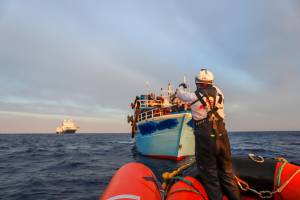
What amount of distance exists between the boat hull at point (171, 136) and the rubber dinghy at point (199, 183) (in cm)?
1387

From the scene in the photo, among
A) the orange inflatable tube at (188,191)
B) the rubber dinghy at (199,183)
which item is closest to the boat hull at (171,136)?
the rubber dinghy at (199,183)

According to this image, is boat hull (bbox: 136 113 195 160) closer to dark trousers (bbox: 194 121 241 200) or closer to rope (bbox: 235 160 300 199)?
rope (bbox: 235 160 300 199)

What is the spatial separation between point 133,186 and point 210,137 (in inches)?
59.0

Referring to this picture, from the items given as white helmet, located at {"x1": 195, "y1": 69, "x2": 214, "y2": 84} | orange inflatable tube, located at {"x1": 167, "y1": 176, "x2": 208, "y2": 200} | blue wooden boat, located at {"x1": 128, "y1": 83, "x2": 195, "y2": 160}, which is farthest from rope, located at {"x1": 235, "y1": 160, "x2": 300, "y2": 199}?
blue wooden boat, located at {"x1": 128, "y1": 83, "x2": 195, "y2": 160}

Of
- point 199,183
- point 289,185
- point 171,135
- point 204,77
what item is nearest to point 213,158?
point 199,183

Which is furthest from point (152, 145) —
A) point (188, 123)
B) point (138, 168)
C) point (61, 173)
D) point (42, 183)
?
point (138, 168)

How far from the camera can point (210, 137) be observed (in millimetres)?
4426

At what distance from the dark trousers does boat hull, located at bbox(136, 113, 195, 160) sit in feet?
47.8

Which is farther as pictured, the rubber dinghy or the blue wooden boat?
the blue wooden boat

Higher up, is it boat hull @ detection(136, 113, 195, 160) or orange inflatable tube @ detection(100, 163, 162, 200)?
boat hull @ detection(136, 113, 195, 160)

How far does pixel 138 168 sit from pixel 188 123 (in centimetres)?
1455

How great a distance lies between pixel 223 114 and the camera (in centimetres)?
470

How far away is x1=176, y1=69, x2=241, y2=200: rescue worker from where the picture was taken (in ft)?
14.6

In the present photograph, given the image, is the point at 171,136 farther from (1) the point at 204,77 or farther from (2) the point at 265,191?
(1) the point at 204,77
